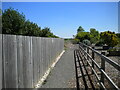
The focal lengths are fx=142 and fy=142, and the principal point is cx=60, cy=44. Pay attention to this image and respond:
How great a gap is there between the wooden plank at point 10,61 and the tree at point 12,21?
58.8 feet

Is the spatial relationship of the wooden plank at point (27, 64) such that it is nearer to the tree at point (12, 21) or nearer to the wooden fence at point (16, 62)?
the wooden fence at point (16, 62)

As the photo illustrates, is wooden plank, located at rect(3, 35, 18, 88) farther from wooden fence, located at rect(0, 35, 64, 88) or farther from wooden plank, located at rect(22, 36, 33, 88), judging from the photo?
wooden plank, located at rect(22, 36, 33, 88)

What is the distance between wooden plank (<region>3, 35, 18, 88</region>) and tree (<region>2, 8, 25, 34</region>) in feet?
58.8

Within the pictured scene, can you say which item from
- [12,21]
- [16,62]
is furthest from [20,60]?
[12,21]

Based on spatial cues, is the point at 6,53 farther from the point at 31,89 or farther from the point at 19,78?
the point at 31,89

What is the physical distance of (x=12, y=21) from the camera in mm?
21562

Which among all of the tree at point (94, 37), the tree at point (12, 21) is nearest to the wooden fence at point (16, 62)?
the tree at point (12, 21)

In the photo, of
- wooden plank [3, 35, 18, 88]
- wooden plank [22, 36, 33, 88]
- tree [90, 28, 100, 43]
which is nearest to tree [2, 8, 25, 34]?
wooden plank [22, 36, 33, 88]

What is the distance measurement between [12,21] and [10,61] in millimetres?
19950

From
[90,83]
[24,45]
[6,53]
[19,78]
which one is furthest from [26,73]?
[90,83]

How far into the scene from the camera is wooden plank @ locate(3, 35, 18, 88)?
9.34 feet

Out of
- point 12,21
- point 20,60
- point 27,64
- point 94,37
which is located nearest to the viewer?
point 20,60

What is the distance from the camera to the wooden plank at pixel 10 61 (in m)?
2.85

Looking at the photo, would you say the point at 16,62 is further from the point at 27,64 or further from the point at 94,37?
the point at 94,37
